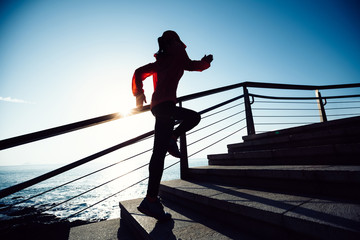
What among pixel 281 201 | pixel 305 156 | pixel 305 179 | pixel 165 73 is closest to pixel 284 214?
pixel 281 201

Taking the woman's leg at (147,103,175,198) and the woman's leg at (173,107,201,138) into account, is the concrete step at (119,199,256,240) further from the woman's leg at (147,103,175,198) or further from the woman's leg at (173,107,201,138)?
the woman's leg at (173,107,201,138)

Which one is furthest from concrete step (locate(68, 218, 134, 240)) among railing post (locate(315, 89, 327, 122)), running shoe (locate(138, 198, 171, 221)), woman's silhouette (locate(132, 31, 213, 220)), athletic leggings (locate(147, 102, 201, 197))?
railing post (locate(315, 89, 327, 122))

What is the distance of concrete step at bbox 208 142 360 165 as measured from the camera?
156 centimetres

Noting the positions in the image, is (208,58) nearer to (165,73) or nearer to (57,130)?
(165,73)

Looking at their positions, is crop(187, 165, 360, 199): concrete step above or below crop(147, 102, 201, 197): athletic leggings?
below

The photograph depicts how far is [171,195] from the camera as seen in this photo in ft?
7.07

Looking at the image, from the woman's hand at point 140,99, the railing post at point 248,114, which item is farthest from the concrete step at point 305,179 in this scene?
the railing post at point 248,114

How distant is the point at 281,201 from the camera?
124 cm

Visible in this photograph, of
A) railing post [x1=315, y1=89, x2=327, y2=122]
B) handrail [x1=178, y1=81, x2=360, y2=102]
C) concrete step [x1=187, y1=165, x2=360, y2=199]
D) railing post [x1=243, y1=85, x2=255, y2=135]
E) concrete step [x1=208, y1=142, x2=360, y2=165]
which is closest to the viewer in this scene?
concrete step [x1=187, y1=165, x2=360, y2=199]

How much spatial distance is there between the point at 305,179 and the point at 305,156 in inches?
21.1

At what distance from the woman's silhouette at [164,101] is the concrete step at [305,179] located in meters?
0.80

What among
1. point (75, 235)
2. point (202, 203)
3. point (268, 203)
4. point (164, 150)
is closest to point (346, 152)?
point (268, 203)

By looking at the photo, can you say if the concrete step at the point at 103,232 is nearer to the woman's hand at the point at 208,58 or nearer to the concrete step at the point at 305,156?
the concrete step at the point at 305,156

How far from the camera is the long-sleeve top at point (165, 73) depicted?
1.58 m
